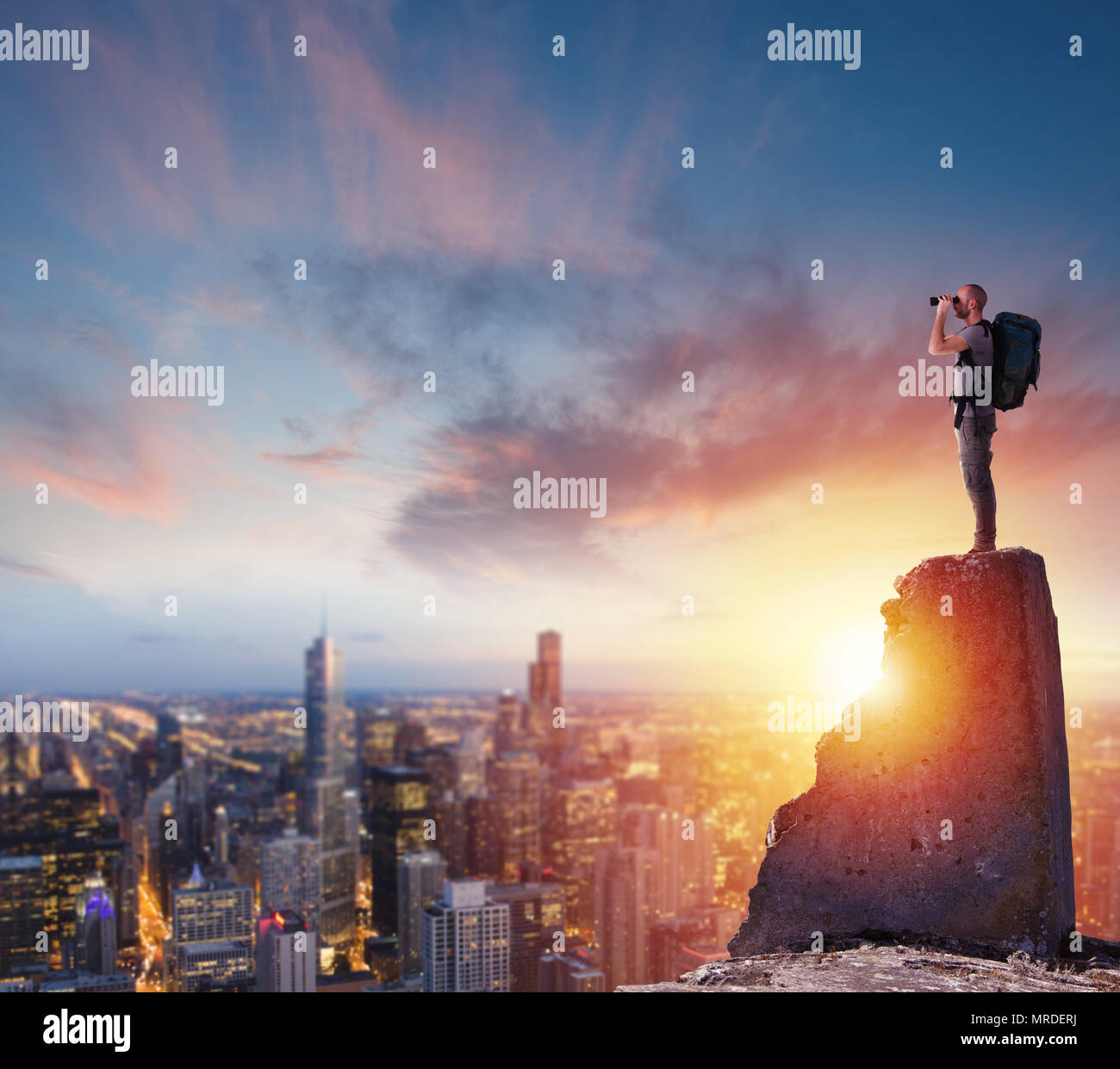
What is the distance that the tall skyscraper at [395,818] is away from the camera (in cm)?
4409

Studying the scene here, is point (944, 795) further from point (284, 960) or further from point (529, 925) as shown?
point (284, 960)

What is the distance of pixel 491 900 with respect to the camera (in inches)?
1103

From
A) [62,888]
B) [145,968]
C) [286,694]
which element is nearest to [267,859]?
[62,888]

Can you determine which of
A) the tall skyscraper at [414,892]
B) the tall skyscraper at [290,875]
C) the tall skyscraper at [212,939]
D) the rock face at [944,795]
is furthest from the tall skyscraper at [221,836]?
the rock face at [944,795]

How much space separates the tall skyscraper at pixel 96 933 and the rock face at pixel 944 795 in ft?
93.9

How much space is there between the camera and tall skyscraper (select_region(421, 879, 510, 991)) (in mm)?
26562

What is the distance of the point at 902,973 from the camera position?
4.23 metres

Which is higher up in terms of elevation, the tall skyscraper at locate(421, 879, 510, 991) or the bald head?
the bald head

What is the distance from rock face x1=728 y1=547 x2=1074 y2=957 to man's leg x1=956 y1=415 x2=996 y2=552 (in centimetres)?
32

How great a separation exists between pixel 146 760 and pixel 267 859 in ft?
68.2

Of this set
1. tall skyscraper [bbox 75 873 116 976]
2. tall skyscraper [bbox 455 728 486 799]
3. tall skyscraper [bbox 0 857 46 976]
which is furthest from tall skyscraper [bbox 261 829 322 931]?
tall skyscraper [bbox 0 857 46 976]

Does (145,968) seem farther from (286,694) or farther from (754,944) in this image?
(286,694)

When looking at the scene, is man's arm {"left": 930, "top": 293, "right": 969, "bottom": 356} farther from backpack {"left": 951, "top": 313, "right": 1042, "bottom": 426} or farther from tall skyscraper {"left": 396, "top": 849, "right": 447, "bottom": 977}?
tall skyscraper {"left": 396, "top": 849, "right": 447, "bottom": 977}

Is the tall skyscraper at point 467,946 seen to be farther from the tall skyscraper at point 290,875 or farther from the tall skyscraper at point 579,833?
the tall skyscraper at point 290,875
